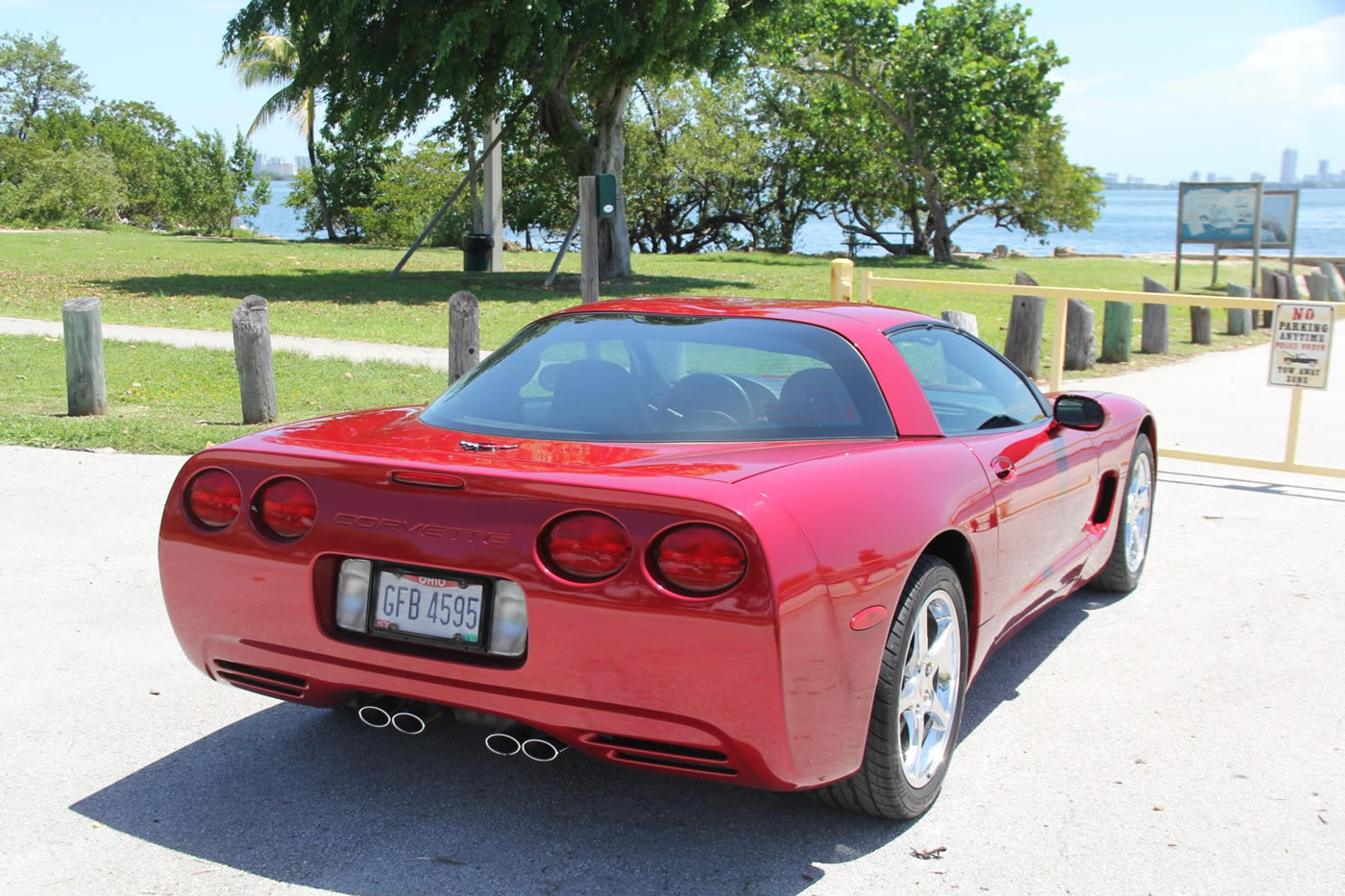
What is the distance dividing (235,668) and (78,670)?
1417 millimetres

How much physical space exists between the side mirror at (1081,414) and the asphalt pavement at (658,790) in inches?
38.3

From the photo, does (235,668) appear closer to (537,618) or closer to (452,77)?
(537,618)

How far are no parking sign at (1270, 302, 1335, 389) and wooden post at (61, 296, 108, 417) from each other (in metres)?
8.49

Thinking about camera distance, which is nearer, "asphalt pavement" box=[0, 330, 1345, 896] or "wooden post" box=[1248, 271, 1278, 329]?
"asphalt pavement" box=[0, 330, 1345, 896]

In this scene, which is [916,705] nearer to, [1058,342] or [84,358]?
[1058,342]

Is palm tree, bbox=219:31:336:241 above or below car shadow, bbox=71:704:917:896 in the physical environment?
above

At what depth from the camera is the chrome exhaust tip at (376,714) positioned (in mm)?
3361

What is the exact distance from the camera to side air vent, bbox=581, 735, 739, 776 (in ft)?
9.96

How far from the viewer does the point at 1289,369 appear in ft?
28.7

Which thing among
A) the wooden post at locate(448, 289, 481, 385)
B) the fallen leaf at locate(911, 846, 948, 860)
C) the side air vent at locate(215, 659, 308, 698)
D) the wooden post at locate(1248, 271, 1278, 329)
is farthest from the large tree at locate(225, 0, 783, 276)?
the fallen leaf at locate(911, 846, 948, 860)

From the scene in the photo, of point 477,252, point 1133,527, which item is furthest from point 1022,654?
point 477,252

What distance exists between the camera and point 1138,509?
5988 millimetres

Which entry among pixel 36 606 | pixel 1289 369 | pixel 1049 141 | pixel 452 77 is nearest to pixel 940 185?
pixel 1049 141

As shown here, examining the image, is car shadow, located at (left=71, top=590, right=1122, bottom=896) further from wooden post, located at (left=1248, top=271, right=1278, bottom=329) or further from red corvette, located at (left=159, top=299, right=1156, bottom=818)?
wooden post, located at (left=1248, top=271, right=1278, bottom=329)
